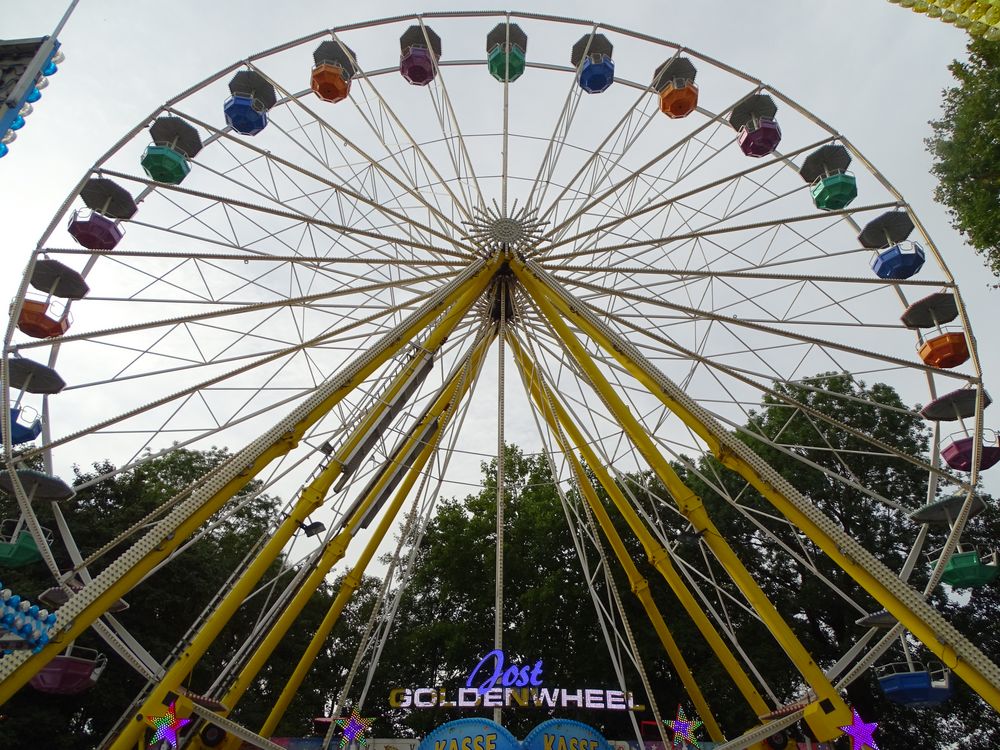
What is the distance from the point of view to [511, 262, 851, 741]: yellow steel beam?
9.45 meters

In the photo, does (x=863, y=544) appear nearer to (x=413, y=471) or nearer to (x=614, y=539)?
(x=614, y=539)

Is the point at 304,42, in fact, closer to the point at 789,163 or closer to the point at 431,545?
the point at 789,163

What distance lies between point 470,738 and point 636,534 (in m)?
5.44

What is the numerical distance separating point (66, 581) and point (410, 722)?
18369mm

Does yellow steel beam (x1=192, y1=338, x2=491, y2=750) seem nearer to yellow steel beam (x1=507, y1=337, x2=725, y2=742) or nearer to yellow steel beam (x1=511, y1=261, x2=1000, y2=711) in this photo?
yellow steel beam (x1=507, y1=337, x2=725, y2=742)

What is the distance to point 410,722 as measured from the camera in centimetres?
2531

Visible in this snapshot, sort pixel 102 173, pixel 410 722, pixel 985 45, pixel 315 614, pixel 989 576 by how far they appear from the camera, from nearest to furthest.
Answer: pixel 989 576, pixel 102 173, pixel 985 45, pixel 410 722, pixel 315 614

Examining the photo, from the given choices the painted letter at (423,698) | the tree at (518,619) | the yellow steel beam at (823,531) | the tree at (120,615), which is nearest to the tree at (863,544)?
the tree at (518,619)

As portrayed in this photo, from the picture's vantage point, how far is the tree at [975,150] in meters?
15.7

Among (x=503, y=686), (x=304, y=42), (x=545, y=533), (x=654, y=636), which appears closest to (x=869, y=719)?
(x=654, y=636)

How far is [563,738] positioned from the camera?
449 inches

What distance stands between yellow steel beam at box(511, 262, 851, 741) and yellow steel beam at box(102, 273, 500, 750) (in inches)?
54.1

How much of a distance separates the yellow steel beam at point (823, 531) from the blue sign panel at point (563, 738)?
502cm

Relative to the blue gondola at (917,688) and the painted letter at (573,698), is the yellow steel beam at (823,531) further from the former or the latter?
the painted letter at (573,698)
